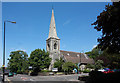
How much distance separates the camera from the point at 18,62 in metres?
63.2

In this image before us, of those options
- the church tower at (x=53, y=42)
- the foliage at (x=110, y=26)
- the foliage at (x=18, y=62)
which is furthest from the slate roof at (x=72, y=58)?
the foliage at (x=110, y=26)

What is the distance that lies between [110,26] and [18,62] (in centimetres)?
5799

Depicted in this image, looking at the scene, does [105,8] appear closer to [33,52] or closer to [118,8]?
[118,8]

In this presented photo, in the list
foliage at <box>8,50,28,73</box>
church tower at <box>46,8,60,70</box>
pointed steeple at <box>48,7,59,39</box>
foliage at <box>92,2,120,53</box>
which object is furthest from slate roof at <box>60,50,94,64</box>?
foliage at <box>92,2,120,53</box>

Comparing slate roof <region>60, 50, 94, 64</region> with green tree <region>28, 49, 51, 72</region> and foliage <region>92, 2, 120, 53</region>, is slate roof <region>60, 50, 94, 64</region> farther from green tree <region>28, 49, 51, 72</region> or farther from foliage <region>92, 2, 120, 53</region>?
foliage <region>92, 2, 120, 53</region>

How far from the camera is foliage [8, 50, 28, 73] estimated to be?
6070cm

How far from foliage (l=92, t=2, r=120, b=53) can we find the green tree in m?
31.3

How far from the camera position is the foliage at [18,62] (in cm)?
6070

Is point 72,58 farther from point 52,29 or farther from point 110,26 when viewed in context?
point 110,26

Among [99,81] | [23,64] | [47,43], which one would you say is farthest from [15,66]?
[99,81]

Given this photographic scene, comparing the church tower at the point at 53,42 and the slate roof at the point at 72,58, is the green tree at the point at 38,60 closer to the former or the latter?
the church tower at the point at 53,42

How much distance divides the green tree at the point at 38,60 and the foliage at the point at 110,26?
3126 cm

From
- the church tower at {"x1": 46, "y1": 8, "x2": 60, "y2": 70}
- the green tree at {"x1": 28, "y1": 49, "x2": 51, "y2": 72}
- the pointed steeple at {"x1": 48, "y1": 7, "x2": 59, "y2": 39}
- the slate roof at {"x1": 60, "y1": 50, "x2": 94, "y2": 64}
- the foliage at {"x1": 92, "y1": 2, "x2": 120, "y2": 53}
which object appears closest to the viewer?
the foliage at {"x1": 92, "y1": 2, "x2": 120, "y2": 53}

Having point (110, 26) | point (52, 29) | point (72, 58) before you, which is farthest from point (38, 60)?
point (110, 26)
